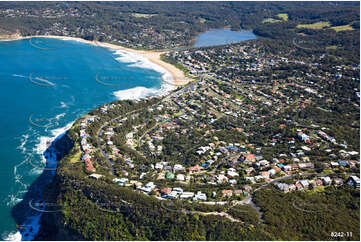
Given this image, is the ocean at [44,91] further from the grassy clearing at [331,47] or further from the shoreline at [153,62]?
the grassy clearing at [331,47]

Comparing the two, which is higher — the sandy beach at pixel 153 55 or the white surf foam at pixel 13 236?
the sandy beach at pixel 153 55

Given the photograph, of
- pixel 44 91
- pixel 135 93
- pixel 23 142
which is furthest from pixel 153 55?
pixel 23 142

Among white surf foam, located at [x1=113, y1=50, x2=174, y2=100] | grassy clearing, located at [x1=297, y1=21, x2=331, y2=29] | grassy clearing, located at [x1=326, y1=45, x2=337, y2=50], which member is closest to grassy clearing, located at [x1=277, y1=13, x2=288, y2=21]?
grassy clearing, located at [x1=297, y1=21, x2=331, y2=29]

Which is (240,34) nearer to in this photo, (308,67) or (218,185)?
(308,67)

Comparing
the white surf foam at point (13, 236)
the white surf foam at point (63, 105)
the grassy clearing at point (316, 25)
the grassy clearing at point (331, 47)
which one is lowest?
the white surf foam at point (13, 236)

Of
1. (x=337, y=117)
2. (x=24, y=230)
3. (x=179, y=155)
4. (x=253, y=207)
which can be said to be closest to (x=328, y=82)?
(x=337, y=117)

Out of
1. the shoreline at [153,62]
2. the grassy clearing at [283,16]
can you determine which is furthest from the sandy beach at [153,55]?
the grassy clearing at [283,16]

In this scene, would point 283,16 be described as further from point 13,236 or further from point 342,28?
point 13,236

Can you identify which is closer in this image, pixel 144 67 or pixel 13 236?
pixel 13 236
